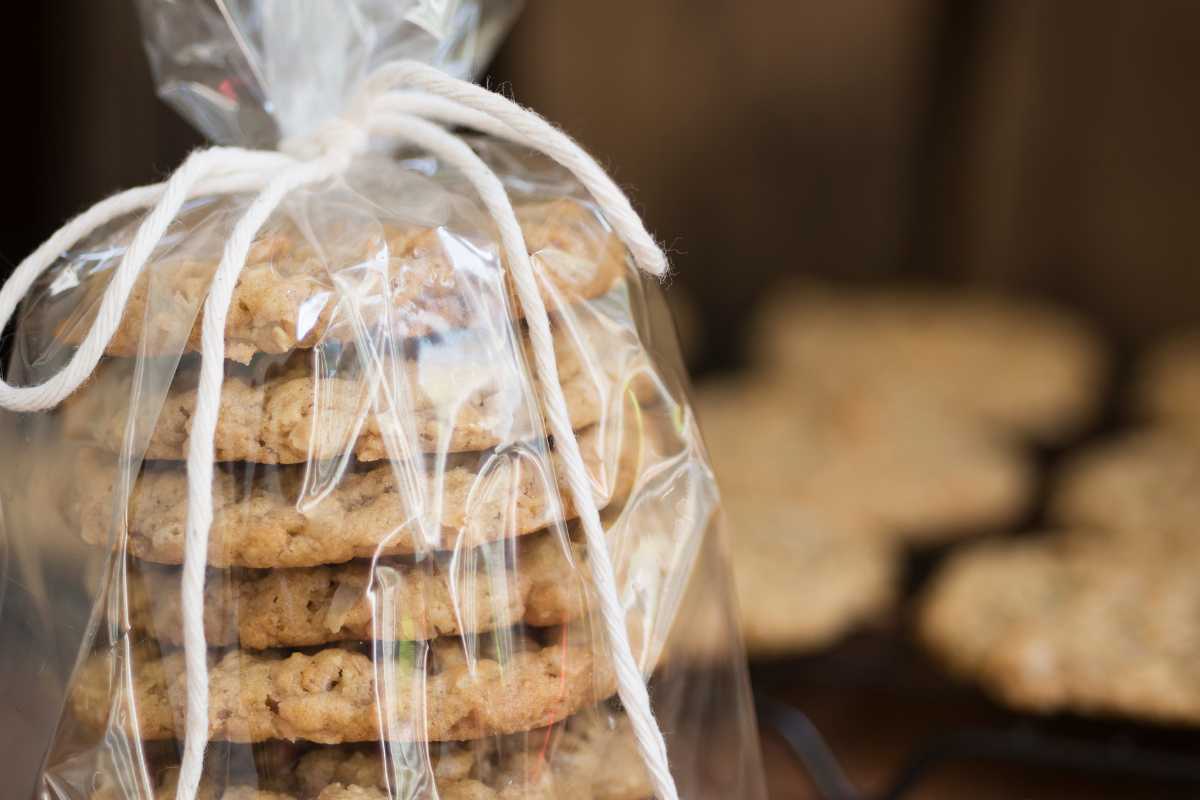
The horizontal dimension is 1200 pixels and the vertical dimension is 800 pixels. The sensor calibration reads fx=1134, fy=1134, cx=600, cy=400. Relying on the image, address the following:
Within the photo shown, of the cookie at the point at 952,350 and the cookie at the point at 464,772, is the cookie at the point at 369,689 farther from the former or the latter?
the cookie at the point at 952,350

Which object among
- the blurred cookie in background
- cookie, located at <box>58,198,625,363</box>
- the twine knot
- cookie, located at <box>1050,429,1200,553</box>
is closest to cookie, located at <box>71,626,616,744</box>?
cookie, located at <box>58,198,625,363</box>

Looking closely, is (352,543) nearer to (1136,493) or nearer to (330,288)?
(330,288)

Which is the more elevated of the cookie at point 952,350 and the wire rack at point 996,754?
the cookie at point 952,350

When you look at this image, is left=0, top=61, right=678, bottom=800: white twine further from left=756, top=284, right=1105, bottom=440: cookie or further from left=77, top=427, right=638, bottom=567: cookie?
left=756, top=284, right=1105, bottom=440: cookie

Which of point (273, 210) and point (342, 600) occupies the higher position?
point (273, 210)

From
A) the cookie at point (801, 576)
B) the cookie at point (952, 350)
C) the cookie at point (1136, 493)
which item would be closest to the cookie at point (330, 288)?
the cookie at point (801, 576)

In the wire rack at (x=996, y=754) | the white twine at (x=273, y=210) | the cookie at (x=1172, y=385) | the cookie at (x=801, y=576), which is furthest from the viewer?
the cookie at (x=1172, y=385)

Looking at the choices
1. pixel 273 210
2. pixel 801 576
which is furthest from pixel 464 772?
pixel 801 576
